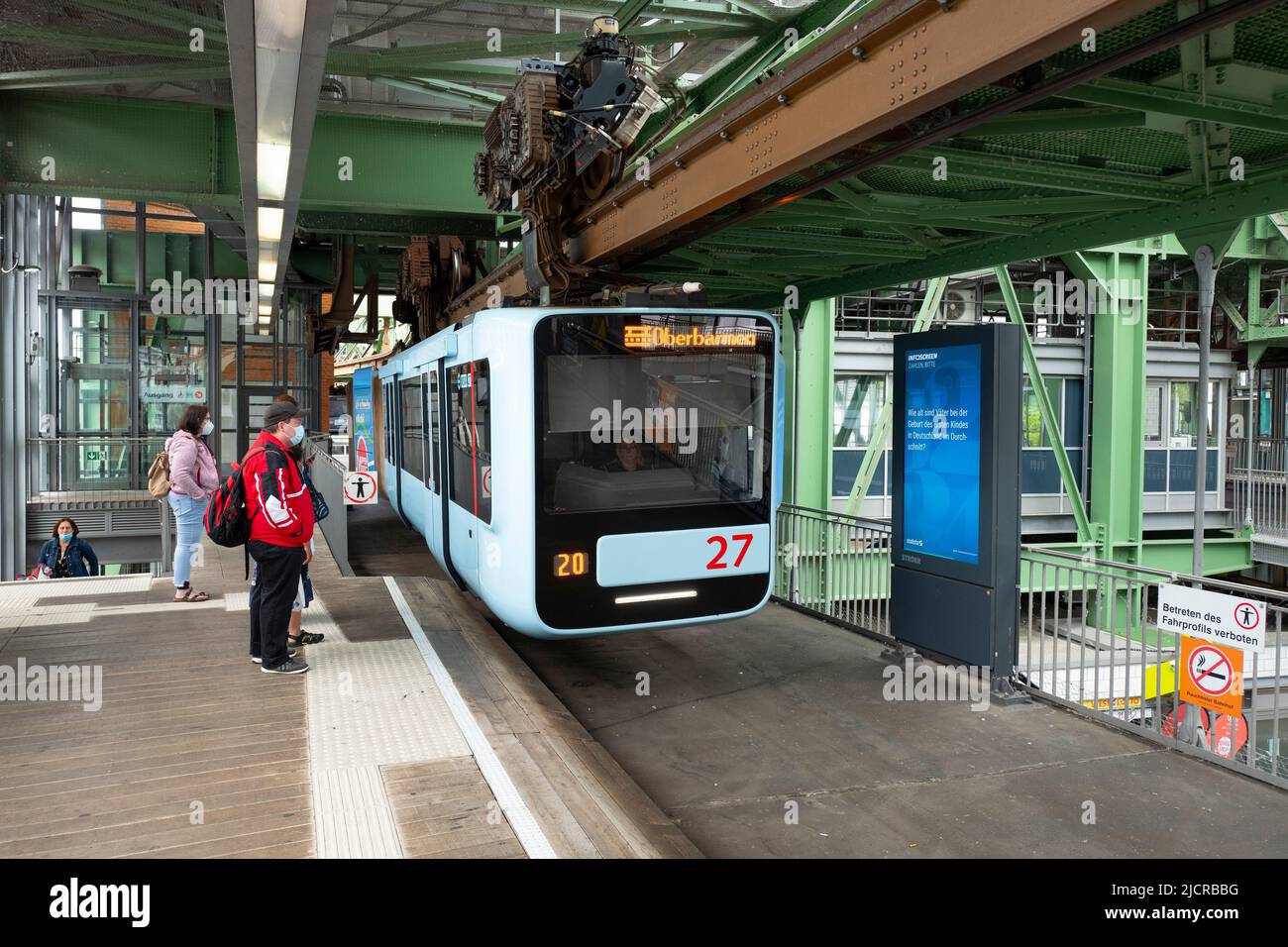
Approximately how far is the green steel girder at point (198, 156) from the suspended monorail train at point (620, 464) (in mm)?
5640

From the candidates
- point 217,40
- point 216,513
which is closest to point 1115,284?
point 217,40

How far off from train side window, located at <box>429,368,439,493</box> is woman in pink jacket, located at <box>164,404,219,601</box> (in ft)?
6.97

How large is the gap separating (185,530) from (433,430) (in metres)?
2.56

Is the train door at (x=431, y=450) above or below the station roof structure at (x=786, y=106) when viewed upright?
below

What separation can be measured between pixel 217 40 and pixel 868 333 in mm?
14227

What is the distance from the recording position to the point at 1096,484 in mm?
19062

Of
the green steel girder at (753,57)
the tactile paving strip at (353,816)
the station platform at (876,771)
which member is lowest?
the station platform at (876,771)

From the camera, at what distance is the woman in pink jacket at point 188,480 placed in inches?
331

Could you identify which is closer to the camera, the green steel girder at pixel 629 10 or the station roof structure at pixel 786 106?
the station roof structure at pixel 786 106

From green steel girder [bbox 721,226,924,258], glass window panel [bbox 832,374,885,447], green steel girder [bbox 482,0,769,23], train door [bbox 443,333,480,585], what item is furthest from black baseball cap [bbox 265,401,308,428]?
glass window panel [bbox 832,374,885,447]

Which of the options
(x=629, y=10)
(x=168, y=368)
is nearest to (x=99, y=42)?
(x=629, y=10)

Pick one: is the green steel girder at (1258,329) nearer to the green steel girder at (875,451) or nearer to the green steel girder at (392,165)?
the green steel girder at (875,451)

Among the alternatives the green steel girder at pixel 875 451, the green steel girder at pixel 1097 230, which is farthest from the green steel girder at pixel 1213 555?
the green steel girder at pixel 1097 230

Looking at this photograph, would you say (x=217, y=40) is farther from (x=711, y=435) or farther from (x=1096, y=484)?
(x=1096, y=484)
